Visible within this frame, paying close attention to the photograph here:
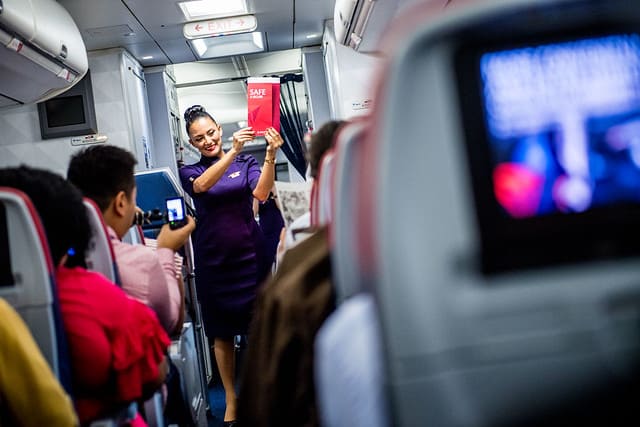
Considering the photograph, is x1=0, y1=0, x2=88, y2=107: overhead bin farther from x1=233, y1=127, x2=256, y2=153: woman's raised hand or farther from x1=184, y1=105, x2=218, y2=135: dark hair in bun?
x1=233, y1=127, x2=256, y2=153: woman's raised hand

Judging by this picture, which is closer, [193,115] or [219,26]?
[193,115]

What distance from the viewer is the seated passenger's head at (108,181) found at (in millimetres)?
2326

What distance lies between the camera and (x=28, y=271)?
146cm

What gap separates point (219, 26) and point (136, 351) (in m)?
4.98

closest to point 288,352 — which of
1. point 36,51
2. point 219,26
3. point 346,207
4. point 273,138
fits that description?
point 346,207

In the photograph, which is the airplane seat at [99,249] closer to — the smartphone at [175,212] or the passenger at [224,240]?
the smartphone at [175,212]

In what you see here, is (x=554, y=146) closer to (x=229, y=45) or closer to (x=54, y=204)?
(x=54, y=204)

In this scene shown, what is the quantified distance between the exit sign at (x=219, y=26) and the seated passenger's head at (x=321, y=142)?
4494 millimetres

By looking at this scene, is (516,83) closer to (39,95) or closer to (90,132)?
(39,95)

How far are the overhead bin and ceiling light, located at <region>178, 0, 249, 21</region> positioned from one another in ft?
3.22

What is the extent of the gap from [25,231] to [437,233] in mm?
1005

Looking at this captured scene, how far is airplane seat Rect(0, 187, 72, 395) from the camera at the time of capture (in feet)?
4.73

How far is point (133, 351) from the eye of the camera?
1.72 meters

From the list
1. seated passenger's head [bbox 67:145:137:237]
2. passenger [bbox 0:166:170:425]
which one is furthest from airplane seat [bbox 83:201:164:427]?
seated passenger's head [bbox 67:145:137:237]
